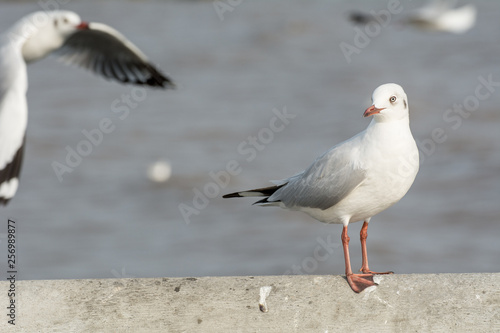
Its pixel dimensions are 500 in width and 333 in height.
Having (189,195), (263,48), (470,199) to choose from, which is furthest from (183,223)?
(263,48)

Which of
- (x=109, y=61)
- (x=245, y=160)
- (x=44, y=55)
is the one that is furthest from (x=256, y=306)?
(x=245, y=160)

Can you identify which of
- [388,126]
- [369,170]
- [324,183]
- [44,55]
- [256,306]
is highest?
[388,126]

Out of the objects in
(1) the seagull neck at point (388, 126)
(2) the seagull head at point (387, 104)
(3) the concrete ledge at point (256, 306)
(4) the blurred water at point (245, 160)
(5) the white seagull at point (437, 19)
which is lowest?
(4) the blurred water at point (245, 160)

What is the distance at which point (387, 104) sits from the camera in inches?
150

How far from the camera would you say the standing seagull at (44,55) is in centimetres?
429

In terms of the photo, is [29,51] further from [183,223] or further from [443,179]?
[443,179]

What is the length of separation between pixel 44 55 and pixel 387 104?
327 centimetres

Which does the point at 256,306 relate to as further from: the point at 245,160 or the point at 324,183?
the point at 245,160

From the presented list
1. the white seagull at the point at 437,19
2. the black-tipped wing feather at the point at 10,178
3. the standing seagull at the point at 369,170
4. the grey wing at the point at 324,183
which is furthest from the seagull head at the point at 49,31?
the white seagull at the point at 437,19

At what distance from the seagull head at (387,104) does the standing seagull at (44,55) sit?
1.84m

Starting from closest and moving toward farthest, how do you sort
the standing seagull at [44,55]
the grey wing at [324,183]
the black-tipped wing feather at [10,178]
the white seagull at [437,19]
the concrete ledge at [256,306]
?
the concrete ledge at [256,306], the grey wing at [324,183], the black-tipped wing feather at [10,178], the standing seagull at [44,55], the white seagull at [437,19]

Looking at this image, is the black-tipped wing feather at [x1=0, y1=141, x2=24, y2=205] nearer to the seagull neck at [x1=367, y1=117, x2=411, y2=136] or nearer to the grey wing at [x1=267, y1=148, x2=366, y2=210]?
the grey wing at [x1=267, y1=148, x2=366, y2=210]

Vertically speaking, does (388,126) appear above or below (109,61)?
above

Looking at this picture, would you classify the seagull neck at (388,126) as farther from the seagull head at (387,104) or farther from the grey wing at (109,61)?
the grey wing at (109,61)
